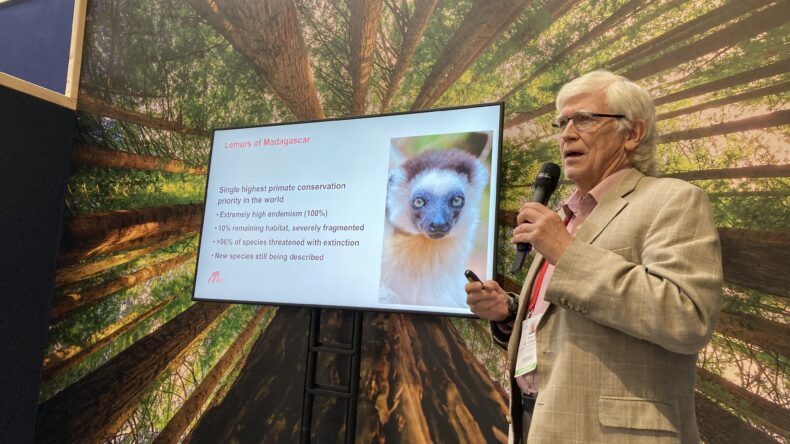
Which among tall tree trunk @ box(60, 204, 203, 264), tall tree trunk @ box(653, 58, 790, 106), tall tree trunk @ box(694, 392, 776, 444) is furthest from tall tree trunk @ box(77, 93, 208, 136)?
tall tree trunk @ box(694, 392, 776, 444)

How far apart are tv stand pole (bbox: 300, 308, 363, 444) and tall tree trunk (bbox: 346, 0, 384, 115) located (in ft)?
3.42

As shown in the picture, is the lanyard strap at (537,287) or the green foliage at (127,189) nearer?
the lanyard strap at (537,287)

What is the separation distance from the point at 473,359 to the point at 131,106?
248 cm

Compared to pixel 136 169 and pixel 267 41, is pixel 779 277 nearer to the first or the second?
pixel 267 41

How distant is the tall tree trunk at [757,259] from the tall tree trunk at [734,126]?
342mm

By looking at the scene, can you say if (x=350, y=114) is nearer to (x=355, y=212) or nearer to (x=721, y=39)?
(x=355, y=212)

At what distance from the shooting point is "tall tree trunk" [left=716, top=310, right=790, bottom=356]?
1.81 metres

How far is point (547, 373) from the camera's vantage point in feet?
4.03

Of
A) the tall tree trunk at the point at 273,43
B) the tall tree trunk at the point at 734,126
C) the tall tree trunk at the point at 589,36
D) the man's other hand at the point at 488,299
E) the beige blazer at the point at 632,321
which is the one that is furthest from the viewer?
the tall tree trunk at the point at 273,43

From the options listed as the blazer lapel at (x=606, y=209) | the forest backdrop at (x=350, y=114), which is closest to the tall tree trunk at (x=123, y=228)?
the forest backdrop at (x=350, y=114)

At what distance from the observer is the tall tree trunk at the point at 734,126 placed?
6.23 ft

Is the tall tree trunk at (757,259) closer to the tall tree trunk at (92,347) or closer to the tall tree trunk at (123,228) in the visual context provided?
the tall tree trunk at (123,228)

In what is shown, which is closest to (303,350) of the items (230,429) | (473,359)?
(230,429)

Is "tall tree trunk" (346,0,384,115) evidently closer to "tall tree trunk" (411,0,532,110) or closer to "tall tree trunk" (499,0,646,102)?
"tall tree trunk" (411,0,532,110)
